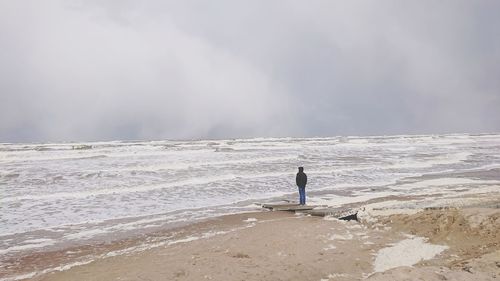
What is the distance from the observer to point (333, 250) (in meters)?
10.7

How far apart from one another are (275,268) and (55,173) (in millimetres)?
27421

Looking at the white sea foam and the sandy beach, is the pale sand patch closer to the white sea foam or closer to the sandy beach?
the sandy beach

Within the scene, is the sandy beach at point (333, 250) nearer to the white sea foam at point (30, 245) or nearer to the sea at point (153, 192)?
the sea at point (153, 192)

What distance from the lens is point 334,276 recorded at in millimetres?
8719

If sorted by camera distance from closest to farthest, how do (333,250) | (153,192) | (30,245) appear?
(333,250)
(30,245)
(153,192)

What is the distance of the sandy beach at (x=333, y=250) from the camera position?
8711mm

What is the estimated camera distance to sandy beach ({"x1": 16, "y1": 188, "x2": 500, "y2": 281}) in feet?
28.6

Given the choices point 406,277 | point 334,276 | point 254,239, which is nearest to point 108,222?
point 254,239

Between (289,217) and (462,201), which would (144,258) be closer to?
(289,217)

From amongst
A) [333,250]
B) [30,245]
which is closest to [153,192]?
[30,245]

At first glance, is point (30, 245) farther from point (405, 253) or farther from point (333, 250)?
point (405, 253)

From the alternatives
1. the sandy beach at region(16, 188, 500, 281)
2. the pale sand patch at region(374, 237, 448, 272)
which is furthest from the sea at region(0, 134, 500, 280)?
the pale sand patch at region(374, 237, 448, 272)

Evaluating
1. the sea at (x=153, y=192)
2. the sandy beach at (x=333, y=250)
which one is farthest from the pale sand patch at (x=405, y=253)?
the sea at (x=153, y=192)

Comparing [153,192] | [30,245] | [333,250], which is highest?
[153,192]
